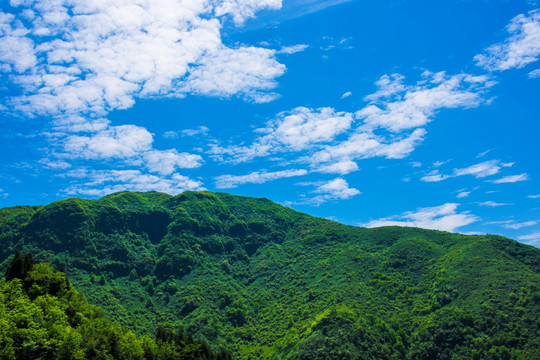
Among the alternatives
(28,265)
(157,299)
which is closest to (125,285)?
(157,299)

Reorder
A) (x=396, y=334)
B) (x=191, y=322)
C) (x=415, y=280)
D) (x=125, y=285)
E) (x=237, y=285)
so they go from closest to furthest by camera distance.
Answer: (x=396, y=334) → (x=191, y=322) → (x=415, y=280) → (x=125, y=285) → (x=237, y=285)

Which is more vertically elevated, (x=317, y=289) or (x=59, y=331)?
(x=317, y=289)

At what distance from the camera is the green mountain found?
11800 centimetres

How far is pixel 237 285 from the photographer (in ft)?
580

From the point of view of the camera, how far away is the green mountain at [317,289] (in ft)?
387

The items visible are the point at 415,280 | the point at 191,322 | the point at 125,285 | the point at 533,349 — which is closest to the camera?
the point at 533,349

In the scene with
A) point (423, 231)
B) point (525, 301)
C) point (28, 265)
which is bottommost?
point (525, 301)

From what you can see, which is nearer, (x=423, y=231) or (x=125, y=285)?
(x=125, y=285)

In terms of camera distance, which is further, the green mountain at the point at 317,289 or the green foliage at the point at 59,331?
the green mountain at the point at 317,289

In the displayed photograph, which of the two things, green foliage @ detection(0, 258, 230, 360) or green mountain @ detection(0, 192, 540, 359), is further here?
green mountain @ detection(0, 192, 540, 359)

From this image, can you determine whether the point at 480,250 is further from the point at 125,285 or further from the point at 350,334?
the point at 125,285

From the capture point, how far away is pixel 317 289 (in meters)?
157

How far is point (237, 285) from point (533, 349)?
114m

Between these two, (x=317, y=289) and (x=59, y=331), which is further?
(x=317, y=289)
